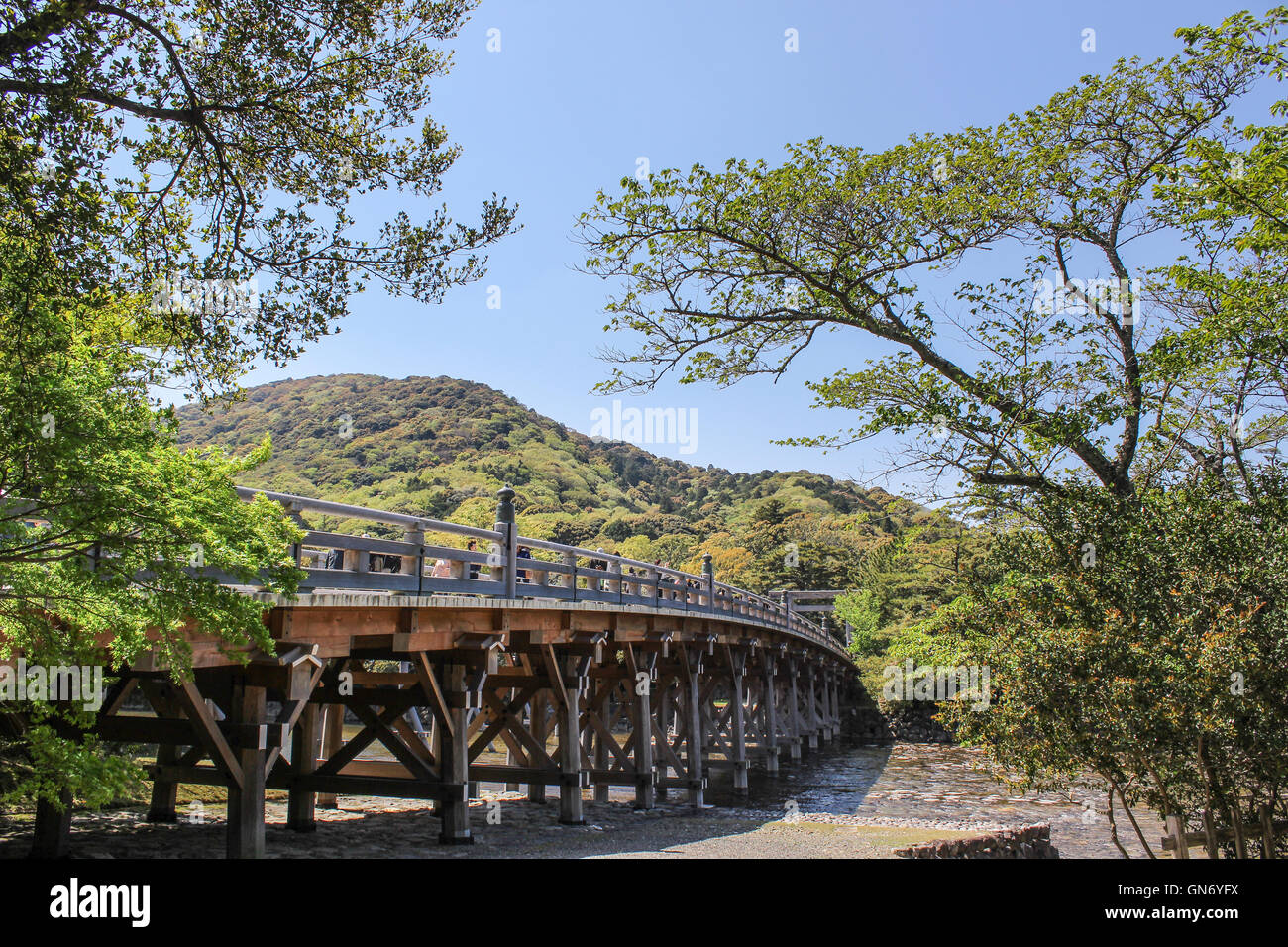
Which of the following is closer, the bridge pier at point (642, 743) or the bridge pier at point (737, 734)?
the bridge pier at point (642, 743)

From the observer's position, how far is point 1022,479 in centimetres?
1232

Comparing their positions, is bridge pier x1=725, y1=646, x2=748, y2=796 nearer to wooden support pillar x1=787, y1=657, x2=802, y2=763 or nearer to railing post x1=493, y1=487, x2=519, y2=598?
wooden support pillar x1=787, y1=657, x2=802, y2=763

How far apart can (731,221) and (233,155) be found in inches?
253

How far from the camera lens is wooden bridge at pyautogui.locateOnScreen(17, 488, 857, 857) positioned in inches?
312

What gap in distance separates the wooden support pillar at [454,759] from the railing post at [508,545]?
3.89ft

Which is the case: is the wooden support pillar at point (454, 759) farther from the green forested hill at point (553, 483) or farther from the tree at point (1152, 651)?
the green forested hill at point (553, 483)

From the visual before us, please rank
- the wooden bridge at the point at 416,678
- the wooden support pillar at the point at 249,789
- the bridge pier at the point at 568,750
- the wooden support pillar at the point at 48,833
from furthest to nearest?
1. the bridge pier at the point at 568,750
2. the wooden support pillar at the point at 48,833
3. the wooden bridge at the point at 416,678
4. the wooden support pillar at the point at 249,789

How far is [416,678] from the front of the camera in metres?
11.6

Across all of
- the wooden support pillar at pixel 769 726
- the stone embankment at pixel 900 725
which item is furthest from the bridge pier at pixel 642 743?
the stone embankment at pixel 900 725

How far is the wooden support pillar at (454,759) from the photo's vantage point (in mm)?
10648

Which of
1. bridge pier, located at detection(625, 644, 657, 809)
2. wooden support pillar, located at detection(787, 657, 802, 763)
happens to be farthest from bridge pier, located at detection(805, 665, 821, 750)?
bridge pier, located at detection(625, 644, 657, 809)

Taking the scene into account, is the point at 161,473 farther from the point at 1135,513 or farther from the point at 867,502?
the point at 867,502

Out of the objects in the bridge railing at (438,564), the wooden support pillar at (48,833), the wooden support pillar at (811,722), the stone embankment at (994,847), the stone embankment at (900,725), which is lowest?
the stone embankment at (900,725)
